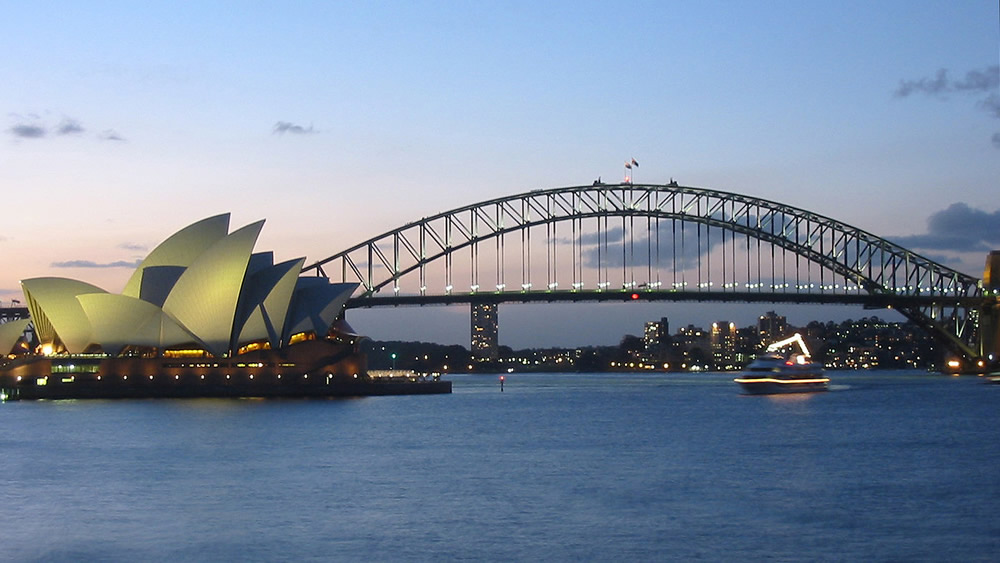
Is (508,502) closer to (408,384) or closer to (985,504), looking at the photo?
(985,504)

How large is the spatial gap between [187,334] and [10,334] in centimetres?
2224

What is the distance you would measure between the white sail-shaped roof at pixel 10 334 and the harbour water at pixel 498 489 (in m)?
33.2

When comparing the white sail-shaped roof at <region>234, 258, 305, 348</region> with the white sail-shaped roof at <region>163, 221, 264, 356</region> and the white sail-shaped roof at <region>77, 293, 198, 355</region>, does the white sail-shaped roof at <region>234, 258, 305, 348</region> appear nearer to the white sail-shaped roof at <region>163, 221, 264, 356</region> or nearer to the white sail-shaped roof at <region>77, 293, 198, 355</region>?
the white sail-shaped roof at <region>163, 221, 264, 356</region>

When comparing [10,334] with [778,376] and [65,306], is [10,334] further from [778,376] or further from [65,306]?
[778,376]

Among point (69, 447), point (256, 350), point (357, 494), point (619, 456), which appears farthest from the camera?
point (256, 350)

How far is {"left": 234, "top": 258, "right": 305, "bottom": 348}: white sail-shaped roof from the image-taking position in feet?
202

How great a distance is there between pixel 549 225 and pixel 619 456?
170 feet

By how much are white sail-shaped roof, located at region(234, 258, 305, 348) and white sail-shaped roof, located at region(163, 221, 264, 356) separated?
3.23ft

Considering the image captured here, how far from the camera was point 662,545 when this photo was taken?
19.3 m

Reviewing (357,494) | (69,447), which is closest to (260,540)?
(357,494)

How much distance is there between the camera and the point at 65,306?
6316 centimetres

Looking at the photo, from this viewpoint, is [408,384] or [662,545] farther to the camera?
[408,384]

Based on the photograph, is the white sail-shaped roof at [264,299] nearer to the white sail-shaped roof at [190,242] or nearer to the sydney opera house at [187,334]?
the sydney opera house at [187,334]

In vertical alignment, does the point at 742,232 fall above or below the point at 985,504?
above
